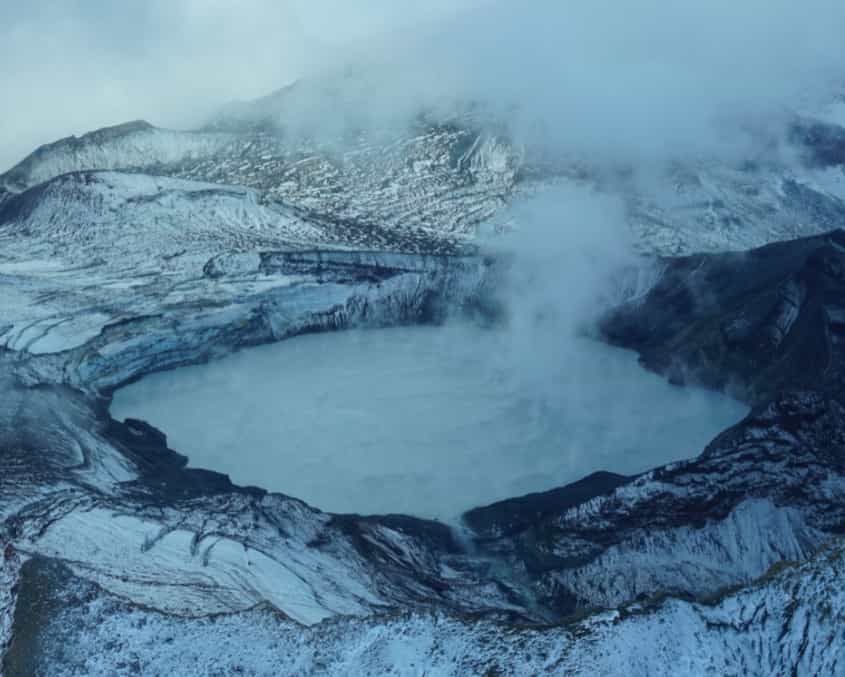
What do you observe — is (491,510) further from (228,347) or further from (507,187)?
(507,187)

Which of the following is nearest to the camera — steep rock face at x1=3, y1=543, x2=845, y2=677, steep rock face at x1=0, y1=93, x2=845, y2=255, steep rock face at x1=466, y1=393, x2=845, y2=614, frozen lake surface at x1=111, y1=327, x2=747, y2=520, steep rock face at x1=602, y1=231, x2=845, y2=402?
steep rock face at x1=3, y1=543, x2=845, y2=677

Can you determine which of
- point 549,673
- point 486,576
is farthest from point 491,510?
point 549,673

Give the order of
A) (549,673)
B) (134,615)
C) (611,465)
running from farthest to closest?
(611,465) < (134,615) < (549,673)

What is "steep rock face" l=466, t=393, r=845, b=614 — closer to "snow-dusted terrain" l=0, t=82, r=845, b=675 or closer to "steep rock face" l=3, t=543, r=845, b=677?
"snow-dusted terrain" l=0, t=82, r=845, b=675

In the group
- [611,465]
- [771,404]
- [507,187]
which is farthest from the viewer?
[507,187]

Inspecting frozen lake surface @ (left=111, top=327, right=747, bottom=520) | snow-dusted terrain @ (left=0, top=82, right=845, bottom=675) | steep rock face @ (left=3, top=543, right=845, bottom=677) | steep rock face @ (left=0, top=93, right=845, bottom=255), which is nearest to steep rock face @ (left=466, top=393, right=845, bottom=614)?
snow-dusted terrain @ (left=0, top=82, right=845, bottom=675)

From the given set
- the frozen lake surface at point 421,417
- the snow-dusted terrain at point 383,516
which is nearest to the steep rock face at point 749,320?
the snow-dusted terrain at point 383,516

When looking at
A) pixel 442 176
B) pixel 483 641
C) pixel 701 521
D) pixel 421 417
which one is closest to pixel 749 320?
pixel 701 521
